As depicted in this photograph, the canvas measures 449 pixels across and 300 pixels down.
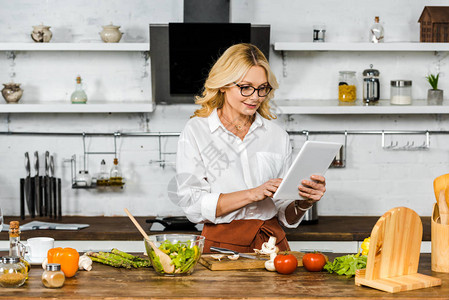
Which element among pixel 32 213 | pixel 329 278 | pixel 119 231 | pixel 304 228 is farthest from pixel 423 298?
pixel 32 213

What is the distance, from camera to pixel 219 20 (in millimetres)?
4152

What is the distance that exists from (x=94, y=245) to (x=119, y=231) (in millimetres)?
177

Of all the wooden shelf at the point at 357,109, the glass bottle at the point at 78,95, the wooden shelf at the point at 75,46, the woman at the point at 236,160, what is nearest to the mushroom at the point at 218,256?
the woman at the point at 236,160

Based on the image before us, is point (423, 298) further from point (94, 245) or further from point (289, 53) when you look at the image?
point (289, 53)

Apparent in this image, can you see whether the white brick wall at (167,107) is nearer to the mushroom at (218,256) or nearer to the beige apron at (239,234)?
the beige apron at (239,234)

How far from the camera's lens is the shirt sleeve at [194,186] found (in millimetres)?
2662

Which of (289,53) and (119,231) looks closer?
(119,231)

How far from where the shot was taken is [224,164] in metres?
2.79

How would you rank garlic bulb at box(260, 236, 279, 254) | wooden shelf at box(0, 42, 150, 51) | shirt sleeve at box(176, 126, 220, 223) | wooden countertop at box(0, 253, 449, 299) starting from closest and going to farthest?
1. wooden countertop at box(0, 253, 449, 299)
2. garlic bulb at box(260, 236, 279, 254)
3. shirt sleeve at box(176, 126, 220, 223)
4. wooden shelf at box(0, 42, 150, 51)

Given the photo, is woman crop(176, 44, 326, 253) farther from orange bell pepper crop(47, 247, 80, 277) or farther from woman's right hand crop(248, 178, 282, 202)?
orange bell pepper crop(47, 247, 80, 277)

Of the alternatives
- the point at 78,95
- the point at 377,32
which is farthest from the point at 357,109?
the point at 78,95

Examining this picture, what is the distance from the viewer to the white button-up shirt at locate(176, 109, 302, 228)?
2.70 meters

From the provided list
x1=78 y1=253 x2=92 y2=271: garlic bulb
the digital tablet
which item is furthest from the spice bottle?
the digital tablet

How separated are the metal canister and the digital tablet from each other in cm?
193
